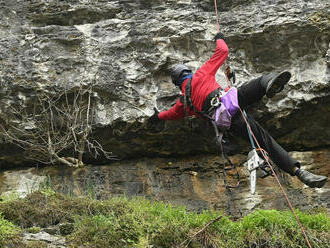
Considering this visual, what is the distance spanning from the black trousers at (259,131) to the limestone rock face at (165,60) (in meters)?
1.37

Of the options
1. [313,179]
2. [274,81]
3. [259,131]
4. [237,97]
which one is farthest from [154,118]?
[313,179]

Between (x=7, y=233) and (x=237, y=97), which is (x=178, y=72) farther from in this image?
(x=7, y=233)

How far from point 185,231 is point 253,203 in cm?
218

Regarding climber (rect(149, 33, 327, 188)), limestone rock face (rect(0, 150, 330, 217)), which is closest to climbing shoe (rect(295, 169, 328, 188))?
climber (rect(149, 33, 327, 188))

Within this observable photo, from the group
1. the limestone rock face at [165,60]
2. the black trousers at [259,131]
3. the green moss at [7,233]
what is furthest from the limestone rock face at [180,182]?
the green moss at [7,233]

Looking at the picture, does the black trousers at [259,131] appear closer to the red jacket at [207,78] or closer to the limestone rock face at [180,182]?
the red jacket at [207,78]

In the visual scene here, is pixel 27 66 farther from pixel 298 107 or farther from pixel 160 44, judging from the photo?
pixel 298 107

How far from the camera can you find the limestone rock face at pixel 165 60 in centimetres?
721

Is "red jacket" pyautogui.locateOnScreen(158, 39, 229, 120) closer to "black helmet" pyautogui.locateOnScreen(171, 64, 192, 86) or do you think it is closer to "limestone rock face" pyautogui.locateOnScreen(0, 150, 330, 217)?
"black helmet" pyautogui.locateOnScreen(171, 64, 192, 86)

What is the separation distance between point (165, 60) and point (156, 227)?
3.07 m

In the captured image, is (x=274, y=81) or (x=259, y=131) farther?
(x=259, y=131)

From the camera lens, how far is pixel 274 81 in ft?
18.2

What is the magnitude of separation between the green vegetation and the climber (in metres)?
0.66

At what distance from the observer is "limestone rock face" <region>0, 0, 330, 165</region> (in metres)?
7.21
